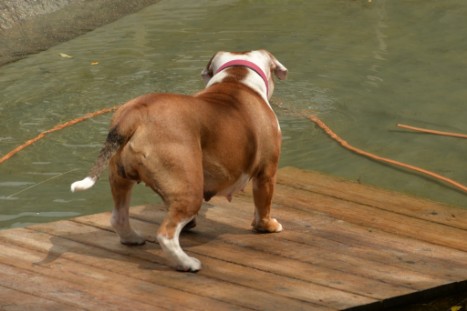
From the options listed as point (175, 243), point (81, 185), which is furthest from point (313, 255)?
point (81, 185)

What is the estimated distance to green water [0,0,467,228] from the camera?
7238 millimetres

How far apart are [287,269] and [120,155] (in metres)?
1.02

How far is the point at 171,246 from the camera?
4688 mm

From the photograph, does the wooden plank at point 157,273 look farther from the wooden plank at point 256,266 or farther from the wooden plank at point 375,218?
the wooden plank at point 375,218

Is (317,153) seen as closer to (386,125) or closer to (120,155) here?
(386,125)

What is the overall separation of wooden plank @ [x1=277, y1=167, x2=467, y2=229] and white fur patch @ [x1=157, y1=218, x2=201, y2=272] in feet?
5.41

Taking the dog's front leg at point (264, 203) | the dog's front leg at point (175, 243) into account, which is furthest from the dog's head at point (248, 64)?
the dog's front leg at point (175, 243)

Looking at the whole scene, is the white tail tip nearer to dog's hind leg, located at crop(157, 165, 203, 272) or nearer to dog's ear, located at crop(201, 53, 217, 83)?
dog's hind leg, located at crop(157, 165, 203, 272)

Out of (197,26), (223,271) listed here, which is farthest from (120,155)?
(197,26)

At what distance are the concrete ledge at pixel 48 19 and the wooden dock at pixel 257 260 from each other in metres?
5.51

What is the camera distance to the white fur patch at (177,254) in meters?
4.64

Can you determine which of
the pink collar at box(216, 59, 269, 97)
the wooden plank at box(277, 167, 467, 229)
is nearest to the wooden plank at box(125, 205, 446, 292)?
the wooden plank at box(277, 167, 467, 229)

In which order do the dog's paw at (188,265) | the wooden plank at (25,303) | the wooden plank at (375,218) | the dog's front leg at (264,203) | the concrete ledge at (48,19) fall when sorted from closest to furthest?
1. the wooden plank at (25,303)
2. the dog's paw at (188,265)
3. the dog's front leg at (264,203)
4. the wooden plank at (375,218)
5. the concrete ledge at (48,19)

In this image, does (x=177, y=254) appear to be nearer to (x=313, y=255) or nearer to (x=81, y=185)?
(x=81, y=185)
